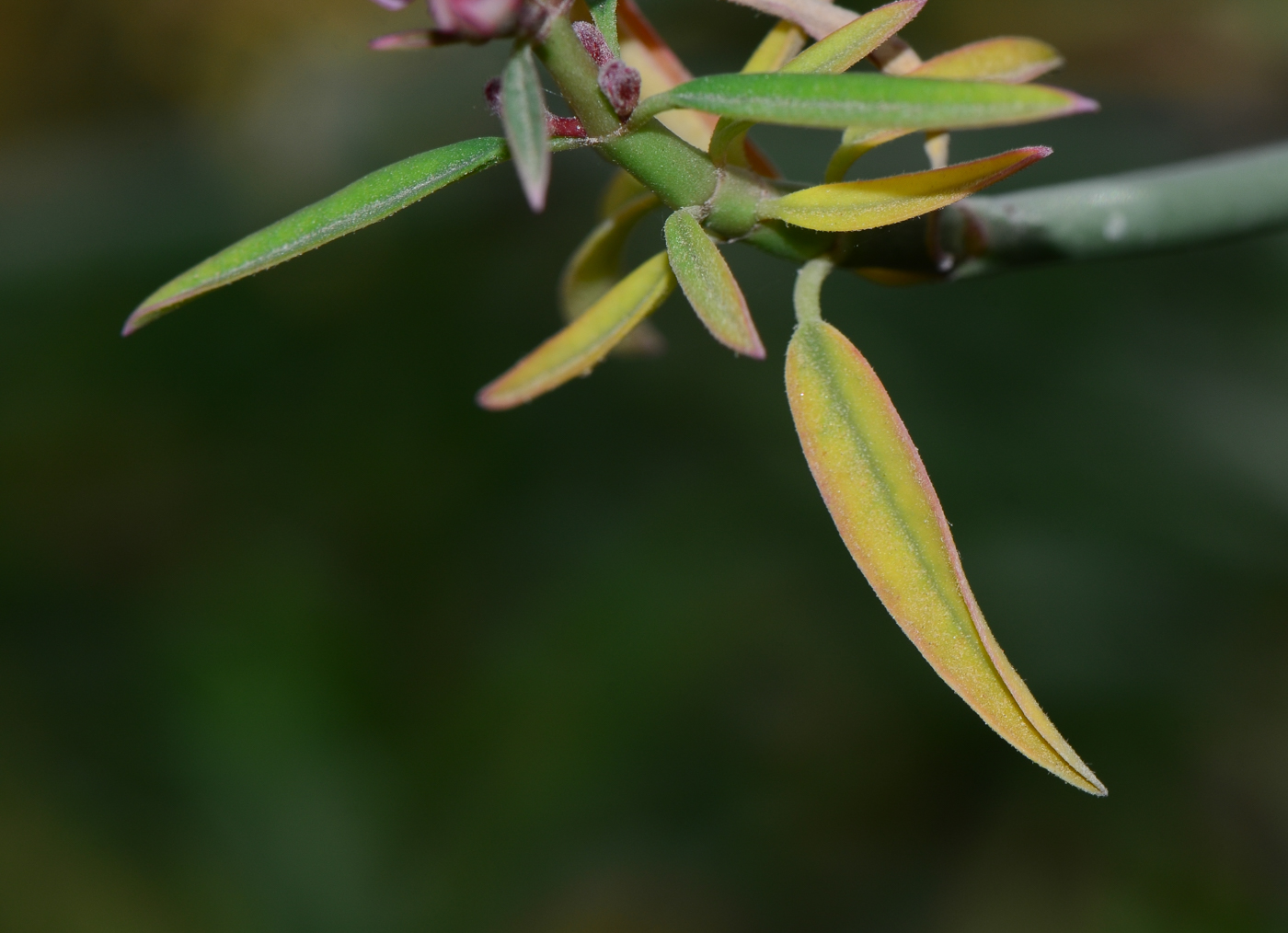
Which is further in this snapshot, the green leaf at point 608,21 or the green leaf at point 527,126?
the green leaf at point 608,21

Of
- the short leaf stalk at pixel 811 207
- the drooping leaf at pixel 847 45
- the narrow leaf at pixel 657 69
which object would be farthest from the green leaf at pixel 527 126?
the narrow leaf at pixel 657 69

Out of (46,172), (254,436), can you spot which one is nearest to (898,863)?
(254,436)

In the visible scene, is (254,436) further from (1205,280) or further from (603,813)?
(1205,280)

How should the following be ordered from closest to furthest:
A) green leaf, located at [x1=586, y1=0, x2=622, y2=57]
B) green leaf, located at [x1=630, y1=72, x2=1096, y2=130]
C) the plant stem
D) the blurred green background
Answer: green leaf, located at [x1=630, y1=72, x2=1096, y2=130] → green leaf, located at [x1=586, y1=0, x2=622, y2=57] → the plant stem → the blurred green background

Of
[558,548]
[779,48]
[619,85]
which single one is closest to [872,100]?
[619,85]

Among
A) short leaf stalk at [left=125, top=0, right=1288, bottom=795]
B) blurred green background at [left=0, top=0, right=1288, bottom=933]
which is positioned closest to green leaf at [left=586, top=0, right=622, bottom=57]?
short leaf stalk at [left=125, top=0, right=1288, bottom=795]

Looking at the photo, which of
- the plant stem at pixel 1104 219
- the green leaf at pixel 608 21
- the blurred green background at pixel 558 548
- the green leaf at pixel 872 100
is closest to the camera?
the green leaf at pixel 872 100

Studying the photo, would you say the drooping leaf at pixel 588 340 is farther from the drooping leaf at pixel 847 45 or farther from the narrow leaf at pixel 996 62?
the narrow leaf at pixel 996 62

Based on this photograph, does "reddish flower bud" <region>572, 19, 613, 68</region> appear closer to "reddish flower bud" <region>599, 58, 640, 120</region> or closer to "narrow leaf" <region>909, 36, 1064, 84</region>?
"reddish flower bud" <region>599, 58, 640, 120</region>
